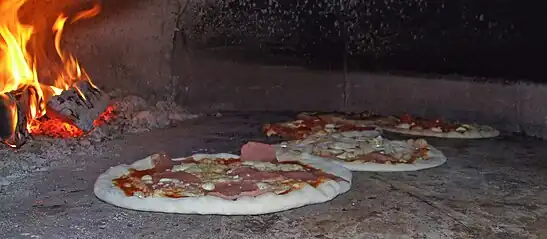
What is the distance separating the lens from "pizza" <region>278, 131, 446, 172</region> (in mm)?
2480

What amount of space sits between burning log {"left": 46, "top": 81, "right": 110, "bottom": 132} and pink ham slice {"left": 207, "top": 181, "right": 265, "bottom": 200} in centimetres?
124

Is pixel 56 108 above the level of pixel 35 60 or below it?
below

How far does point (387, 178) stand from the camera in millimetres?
2383

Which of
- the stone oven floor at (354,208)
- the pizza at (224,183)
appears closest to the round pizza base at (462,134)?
the stone oven floor at (354,208)

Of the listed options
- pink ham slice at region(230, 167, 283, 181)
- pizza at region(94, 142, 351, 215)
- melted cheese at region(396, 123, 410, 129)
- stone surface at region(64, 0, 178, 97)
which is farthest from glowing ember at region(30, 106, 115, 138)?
melted cheese at region(396, 123, 410, 129)

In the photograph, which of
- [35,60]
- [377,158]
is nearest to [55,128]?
[35,60]

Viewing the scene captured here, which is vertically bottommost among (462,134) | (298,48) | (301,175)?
(462,134)

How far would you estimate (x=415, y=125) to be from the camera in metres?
3.31

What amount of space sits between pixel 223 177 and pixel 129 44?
1824 mm

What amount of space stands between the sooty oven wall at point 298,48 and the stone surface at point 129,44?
0.10m

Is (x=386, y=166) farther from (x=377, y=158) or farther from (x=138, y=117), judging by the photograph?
(x=138, y=117)

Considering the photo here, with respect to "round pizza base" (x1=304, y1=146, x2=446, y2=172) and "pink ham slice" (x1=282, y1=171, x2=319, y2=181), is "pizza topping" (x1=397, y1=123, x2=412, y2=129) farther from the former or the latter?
"pink ham slice" (x1=282, y1=171, x2=319, y2=181)

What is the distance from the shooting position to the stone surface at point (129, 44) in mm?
3613

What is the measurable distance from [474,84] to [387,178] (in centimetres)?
130
